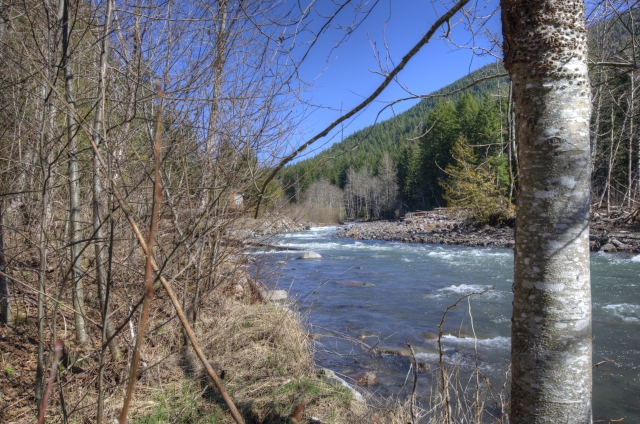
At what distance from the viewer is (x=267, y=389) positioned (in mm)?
3900

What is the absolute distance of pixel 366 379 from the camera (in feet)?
16.9

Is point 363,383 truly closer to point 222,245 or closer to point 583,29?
point 222,245

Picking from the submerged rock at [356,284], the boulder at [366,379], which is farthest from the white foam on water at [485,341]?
the submerged rock at [356,284]

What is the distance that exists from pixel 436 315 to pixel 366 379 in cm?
353

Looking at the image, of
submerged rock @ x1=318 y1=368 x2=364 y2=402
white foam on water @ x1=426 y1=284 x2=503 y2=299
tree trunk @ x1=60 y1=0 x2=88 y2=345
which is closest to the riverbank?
white foam on water @ x1=426 y1=284 x2=503 y2=299

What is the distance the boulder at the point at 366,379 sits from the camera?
5082mm

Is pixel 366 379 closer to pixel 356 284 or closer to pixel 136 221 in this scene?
pixel 136 221

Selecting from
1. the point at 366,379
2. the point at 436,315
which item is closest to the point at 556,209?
the point at 366,379

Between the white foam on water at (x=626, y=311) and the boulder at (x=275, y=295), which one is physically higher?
the boulder at (x=275, y=295)

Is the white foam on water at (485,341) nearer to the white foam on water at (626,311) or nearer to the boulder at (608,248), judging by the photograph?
the white foam on water at (626,311)

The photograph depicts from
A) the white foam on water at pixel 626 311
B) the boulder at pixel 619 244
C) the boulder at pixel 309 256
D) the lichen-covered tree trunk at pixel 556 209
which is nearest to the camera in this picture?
the lichen-covered tree trunk at pixel 556 209

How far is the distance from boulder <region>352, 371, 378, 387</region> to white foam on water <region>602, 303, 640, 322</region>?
5.31 m

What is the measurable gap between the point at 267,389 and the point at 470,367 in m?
3.14

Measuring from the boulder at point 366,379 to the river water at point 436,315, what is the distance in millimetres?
100
